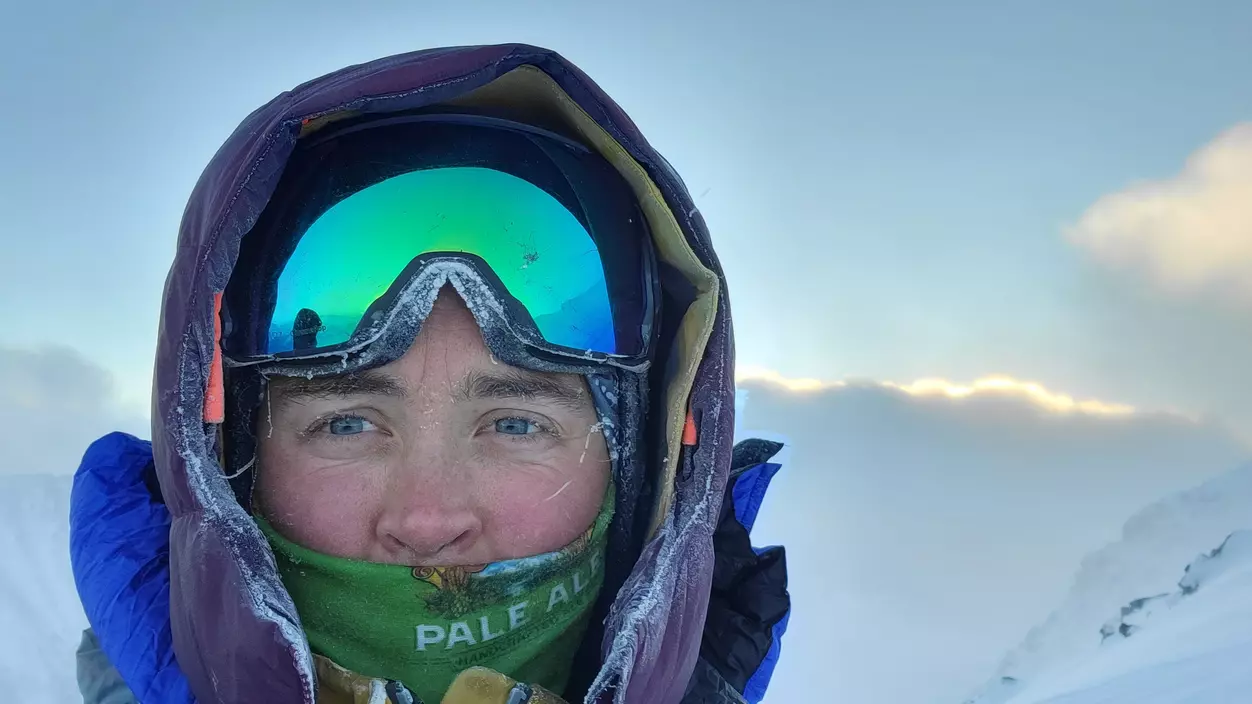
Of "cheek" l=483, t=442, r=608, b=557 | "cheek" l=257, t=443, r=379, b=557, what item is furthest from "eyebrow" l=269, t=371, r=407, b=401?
"cheek" l=483, t=442, r=608, b=557

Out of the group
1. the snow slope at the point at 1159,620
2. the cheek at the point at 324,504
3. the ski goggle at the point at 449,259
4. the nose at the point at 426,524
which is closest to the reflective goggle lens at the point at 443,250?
the ski goggle at the point at 449,259

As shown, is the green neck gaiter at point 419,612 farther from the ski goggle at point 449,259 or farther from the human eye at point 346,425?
the ski goggle at point 449,259

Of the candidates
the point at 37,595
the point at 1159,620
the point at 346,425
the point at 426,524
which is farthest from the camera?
the point at 37,595

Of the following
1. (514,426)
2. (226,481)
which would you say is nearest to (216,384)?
(226,481)

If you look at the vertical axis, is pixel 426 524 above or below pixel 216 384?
below

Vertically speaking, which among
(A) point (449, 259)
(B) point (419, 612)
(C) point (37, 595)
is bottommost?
(B) point (419, 612)

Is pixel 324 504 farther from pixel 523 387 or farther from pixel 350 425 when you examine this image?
pixel 523 387

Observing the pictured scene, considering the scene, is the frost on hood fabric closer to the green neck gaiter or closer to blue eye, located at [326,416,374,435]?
the green neck gaiter
